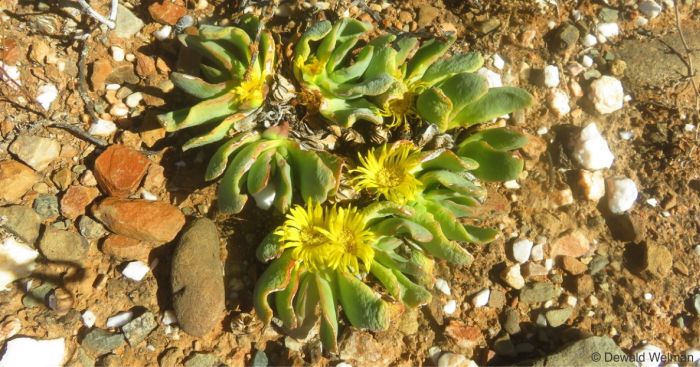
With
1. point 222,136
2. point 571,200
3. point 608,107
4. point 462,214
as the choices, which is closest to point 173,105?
point 222,136

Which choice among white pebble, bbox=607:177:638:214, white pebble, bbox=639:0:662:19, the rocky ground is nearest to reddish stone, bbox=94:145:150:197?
the rocky ground

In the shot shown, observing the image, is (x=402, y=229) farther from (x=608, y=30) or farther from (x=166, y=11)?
(x=608, y=30)

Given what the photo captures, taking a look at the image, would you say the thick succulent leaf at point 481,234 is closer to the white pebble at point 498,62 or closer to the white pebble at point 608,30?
the white pebble at point 498,62

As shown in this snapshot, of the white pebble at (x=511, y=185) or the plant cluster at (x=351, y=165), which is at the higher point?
the plant cluster at (x=351, y=165)

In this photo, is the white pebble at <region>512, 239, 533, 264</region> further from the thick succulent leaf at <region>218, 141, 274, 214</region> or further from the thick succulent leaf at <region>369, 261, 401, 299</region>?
the thick succulent leaf at <region>218, 141, 274, 214</region>

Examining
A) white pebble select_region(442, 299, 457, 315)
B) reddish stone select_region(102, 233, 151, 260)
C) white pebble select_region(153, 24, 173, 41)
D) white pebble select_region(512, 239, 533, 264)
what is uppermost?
white pebble select_region(153, 24, 173, 41)

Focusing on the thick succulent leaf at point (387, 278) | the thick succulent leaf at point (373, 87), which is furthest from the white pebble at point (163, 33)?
the thick succulent leaf at point (387, 278)

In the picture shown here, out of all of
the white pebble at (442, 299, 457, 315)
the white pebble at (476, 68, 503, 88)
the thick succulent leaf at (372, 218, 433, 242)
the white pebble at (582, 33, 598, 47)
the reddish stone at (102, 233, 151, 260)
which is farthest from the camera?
the white pebble at (582, 33, 598, 47)

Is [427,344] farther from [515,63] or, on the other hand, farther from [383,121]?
[515,63]

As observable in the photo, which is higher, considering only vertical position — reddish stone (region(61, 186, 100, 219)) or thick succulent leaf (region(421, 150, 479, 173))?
thick succulent leaf (region(421, 150, 479, 173))
